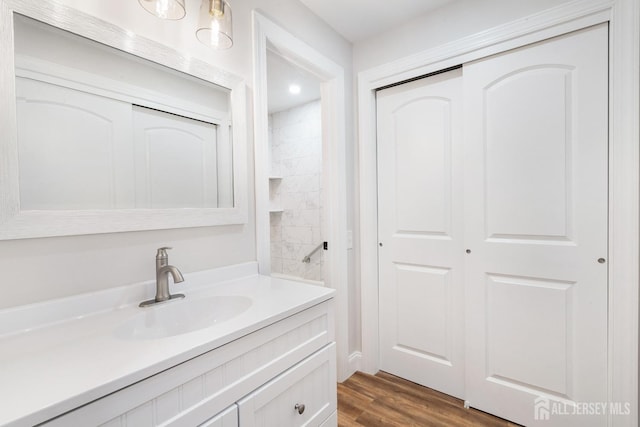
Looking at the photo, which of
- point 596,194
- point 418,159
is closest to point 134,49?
point 418,159

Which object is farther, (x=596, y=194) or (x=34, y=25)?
(x=596, y=194)

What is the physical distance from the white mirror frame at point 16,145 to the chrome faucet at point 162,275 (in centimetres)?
12

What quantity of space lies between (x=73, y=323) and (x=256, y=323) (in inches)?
21.7

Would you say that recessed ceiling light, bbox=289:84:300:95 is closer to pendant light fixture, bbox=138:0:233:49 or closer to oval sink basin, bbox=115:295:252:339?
pendant light fixture, bbox=138:0:233:49

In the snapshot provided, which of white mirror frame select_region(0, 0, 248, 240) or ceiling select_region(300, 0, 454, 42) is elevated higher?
ceiling select_region(300, 0, 454, 42)

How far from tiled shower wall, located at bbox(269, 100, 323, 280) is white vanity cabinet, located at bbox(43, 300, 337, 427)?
7.54 ft

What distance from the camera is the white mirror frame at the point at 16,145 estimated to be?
0.81 meters

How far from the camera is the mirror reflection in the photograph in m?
0.87

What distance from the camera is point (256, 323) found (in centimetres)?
88

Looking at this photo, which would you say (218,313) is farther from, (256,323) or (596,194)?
(596,194)

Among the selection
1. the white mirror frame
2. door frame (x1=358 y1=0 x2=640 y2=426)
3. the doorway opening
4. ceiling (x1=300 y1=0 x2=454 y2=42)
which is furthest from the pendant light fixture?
the doorway opening

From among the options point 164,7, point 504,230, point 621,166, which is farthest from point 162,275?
point 621,166

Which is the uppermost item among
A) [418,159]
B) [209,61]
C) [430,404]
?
[209,61]

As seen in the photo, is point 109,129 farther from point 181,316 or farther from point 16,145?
point 181,316
